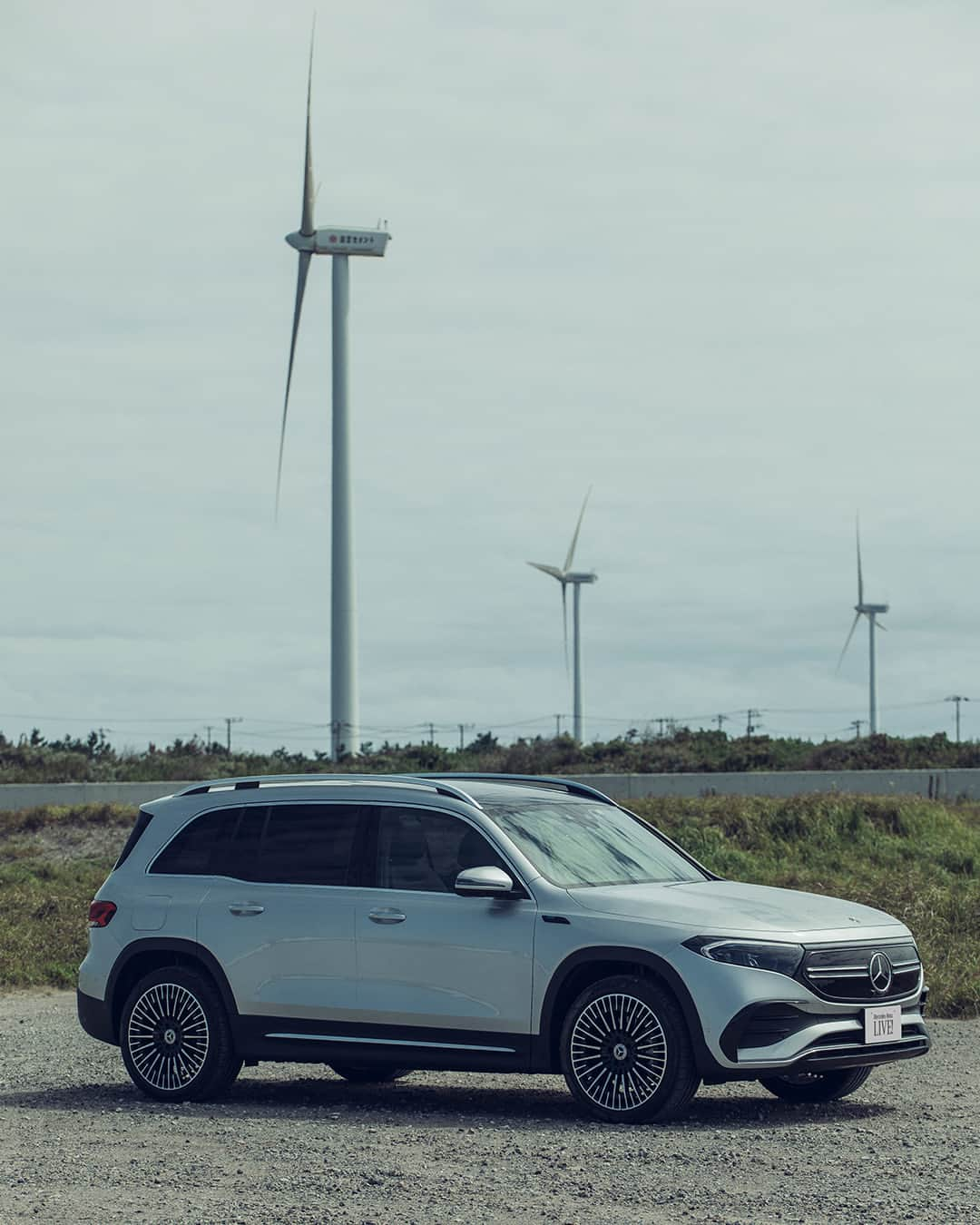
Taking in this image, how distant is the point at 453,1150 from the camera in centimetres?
892

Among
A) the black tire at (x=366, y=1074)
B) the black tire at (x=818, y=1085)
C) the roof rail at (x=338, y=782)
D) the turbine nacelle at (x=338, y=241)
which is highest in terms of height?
the turbine nacelle at (x=338, y=241)

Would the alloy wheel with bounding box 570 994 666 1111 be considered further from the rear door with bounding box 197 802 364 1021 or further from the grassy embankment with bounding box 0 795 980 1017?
the grassy embankment with bounding box 0 795 980 1017

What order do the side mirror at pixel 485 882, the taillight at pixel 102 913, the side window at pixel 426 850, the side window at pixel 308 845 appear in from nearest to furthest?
1. the side mirror at pixel 485 882
2. the side window at pixel 426 850
3. the side window at pixel 308 845
4. the taillight at pixel 102 913

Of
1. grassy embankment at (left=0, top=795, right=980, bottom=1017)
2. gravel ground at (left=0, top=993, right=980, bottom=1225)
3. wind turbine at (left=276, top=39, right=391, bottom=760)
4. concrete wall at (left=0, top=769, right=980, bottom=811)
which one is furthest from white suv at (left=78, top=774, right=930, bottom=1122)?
wind turbine at (left=276, top=39, right=391, bottom=760)

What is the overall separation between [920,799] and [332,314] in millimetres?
20375

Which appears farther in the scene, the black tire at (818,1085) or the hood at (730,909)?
the black tire at (818,1085)

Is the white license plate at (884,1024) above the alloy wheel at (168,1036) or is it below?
above

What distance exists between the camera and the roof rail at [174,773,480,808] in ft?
35.7

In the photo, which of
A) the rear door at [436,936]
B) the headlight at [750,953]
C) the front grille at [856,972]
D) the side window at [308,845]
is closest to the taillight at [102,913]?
the side window at [308,845]

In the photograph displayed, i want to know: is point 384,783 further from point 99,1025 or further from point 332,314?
point 332,314

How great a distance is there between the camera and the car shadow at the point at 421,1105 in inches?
393

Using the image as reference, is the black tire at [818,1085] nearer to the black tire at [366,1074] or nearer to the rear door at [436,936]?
the rear door at [436,936]

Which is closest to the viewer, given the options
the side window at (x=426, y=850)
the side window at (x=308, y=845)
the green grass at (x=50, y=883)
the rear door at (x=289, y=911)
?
the side window at (x=426, y=850)

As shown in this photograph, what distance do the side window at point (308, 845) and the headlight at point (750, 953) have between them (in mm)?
2239
